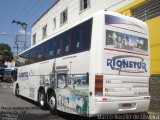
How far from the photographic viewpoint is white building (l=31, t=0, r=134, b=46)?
19081 millimetres

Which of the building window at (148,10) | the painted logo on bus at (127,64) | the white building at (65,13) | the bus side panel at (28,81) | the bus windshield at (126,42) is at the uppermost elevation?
the white building at (65,13)

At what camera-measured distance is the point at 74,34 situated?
1088 centimetres

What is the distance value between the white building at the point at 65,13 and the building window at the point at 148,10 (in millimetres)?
1029

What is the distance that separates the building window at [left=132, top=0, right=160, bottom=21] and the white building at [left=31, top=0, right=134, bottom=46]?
103 cm

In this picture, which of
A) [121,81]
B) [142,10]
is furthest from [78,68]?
[142,10]

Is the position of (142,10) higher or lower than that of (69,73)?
higher

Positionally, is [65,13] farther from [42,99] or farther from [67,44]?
[67,44]

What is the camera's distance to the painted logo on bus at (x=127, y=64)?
956 cm

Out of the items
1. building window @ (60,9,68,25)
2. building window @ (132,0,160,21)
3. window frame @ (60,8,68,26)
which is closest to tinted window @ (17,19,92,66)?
building window @ (132,0,160,21)

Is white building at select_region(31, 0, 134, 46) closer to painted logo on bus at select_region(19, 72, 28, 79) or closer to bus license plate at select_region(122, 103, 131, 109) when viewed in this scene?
painted logo on bus at select_region(19, 72, 28, 79)

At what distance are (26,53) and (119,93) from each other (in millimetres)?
9856

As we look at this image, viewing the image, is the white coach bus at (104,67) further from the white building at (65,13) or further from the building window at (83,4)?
the building window at (83,4)

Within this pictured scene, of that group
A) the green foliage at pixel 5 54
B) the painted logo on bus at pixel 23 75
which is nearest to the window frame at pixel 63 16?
the painted logo on bus at pixel 23 75

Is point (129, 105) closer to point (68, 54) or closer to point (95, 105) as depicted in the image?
point (95, 105)
